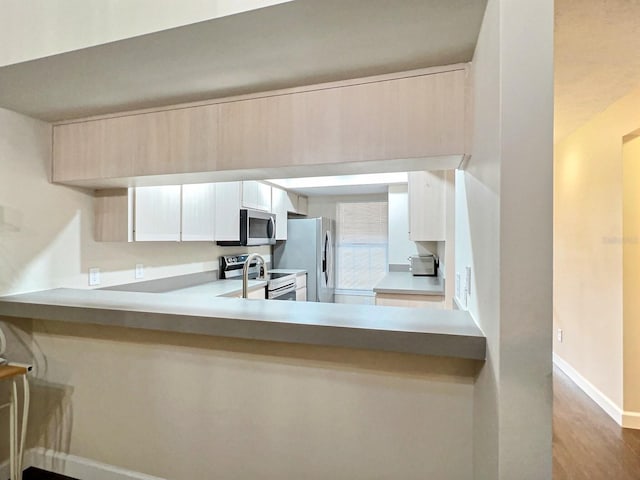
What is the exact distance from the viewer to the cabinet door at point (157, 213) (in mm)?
2245

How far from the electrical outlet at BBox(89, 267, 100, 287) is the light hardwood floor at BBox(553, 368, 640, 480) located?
312cm

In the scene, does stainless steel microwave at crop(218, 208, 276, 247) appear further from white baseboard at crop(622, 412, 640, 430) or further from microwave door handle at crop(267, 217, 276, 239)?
white baseboard at crop(622, 412, 640, 430)

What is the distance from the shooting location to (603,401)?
277cm

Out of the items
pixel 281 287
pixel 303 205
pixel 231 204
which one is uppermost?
pixel 303 205

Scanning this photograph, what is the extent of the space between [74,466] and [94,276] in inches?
43.1

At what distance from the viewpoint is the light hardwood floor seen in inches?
81.2

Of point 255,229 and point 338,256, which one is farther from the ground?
point 255,229

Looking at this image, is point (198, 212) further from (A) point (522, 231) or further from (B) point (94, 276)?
(A) point (522, 231)

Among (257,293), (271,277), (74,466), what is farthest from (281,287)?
(74,466)

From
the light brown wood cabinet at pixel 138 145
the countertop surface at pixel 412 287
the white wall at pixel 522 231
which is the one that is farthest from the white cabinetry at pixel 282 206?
the white wall at pixel 522 231

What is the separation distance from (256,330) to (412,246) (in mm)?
3334

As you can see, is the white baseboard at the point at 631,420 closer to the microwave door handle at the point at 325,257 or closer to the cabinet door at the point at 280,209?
the microwave door handle at the point at 325,257

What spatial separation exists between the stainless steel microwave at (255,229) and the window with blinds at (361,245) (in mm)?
1640

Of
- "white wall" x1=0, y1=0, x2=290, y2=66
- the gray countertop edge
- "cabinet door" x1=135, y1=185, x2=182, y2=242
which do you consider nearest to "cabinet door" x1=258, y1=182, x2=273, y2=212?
"cabinet door" x1=135, y1=185, x2=182, y2=242
